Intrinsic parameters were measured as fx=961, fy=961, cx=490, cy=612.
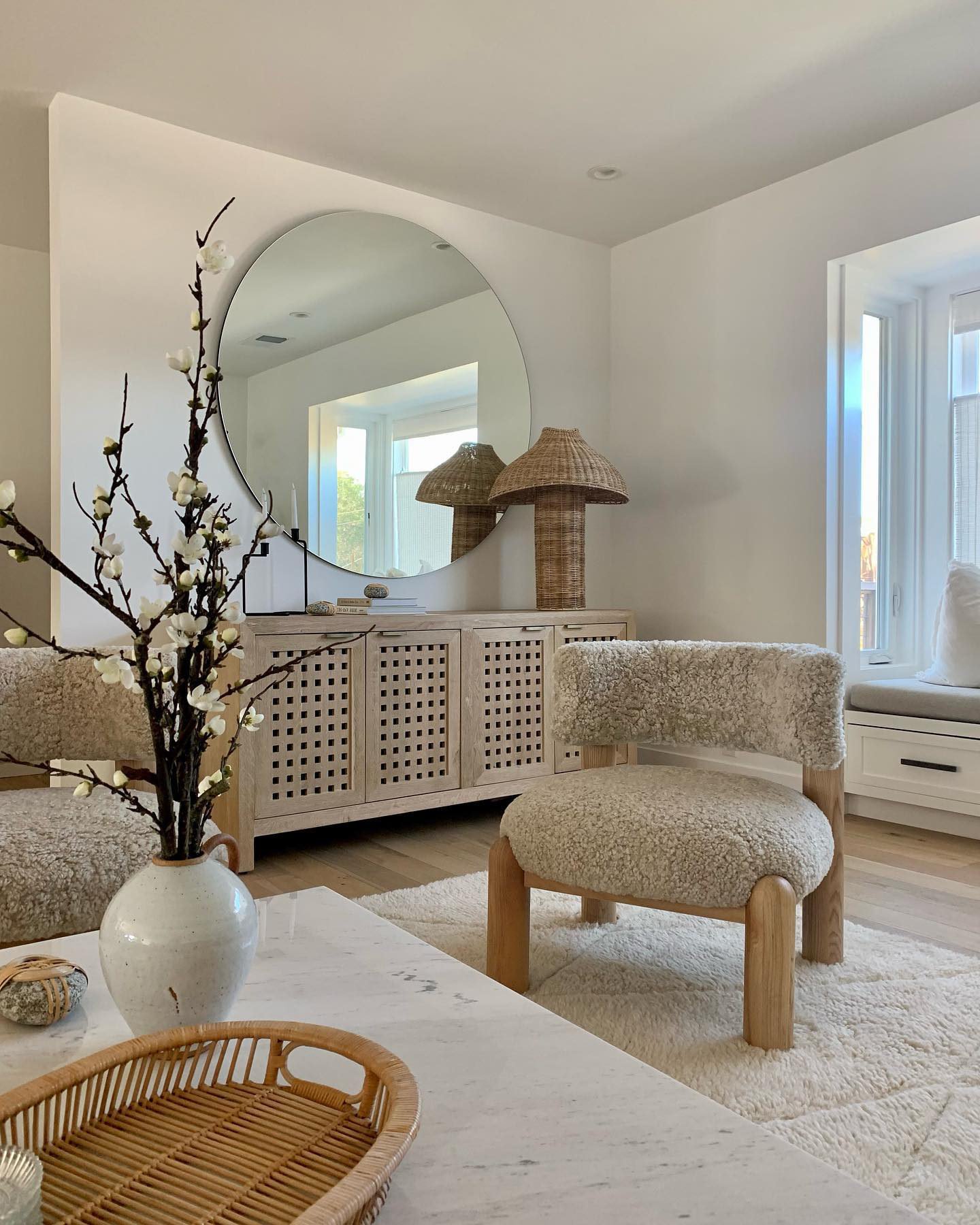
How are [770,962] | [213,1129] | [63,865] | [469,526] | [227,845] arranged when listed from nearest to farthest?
[213,1129], [227,845], [63,865], [770,962], [469,526]

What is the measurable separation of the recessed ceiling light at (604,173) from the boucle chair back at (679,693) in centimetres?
213

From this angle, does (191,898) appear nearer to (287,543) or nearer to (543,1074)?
(543,1074)

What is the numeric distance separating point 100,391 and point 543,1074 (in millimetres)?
2749

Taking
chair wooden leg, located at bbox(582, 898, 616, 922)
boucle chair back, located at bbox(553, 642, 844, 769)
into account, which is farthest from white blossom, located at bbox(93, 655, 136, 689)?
chair wooden leg, located at bbox(582, 898, 616, 922)

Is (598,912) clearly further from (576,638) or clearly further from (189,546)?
(189,546)

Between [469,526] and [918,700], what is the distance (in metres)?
1.76

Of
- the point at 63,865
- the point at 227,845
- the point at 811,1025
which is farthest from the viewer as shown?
the point at 811,1025

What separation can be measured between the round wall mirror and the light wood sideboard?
1.97 feet

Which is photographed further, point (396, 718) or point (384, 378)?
point (384, 378)

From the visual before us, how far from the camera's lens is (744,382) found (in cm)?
376

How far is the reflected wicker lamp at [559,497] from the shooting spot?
11.4 feet

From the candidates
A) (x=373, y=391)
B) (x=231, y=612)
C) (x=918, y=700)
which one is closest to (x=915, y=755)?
(x=918, y=700)

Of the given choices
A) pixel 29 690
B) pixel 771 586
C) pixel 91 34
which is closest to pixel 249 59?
pixel 91 34

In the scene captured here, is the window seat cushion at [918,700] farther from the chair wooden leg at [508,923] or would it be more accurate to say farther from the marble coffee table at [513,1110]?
the marble coffee table at [513,1110]
